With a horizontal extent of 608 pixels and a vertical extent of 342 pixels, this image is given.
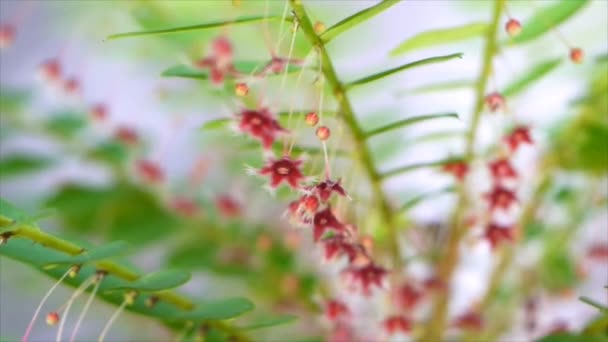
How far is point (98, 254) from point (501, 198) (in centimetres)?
28

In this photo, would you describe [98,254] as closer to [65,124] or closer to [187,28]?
[187,28]

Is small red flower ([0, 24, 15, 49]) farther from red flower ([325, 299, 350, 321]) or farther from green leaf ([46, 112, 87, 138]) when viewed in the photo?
red flower ([325, 299, 350, 321])

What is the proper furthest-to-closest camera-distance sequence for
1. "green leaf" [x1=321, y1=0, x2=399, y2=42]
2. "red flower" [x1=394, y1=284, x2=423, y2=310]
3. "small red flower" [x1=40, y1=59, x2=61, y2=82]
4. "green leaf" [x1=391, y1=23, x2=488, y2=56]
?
"small red flower" [x1=40, y1=59, x2=61, y2=82], "red flower" [x1=394, y1=284, x2=423, y2=310], "green leaf" [x1=391, y1=23, x2=488, y2=56], "green leaf" [x1=321, y1=0, x2=399, y2=42]

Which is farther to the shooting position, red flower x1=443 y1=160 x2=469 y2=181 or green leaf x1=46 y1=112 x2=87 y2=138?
green leaf x1=46 y1=112 x2=87 y2=138

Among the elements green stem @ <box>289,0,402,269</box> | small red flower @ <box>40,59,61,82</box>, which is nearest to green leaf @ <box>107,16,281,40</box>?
green stem @ <box>289,0,402,269</box>

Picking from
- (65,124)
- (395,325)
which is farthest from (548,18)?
(65,124)

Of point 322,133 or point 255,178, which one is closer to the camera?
point 322,133

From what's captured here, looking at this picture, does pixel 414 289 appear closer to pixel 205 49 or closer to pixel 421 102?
pixel 205 49

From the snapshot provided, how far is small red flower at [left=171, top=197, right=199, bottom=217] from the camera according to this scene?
29.0 inches

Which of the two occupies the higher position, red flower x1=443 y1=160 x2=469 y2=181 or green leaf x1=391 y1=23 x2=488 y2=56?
green leaf x1=391 y1=23 x2=488 y2=56

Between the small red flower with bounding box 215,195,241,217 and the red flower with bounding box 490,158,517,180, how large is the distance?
0.30 m

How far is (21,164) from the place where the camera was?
0.76 m

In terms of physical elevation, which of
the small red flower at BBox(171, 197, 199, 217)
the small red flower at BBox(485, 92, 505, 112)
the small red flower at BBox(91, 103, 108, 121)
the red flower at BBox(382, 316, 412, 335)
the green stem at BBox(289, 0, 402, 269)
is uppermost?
the small red flower at BBox(91, 103, 108, 121)

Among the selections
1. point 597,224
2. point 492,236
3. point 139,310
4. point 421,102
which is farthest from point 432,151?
point 139,310
